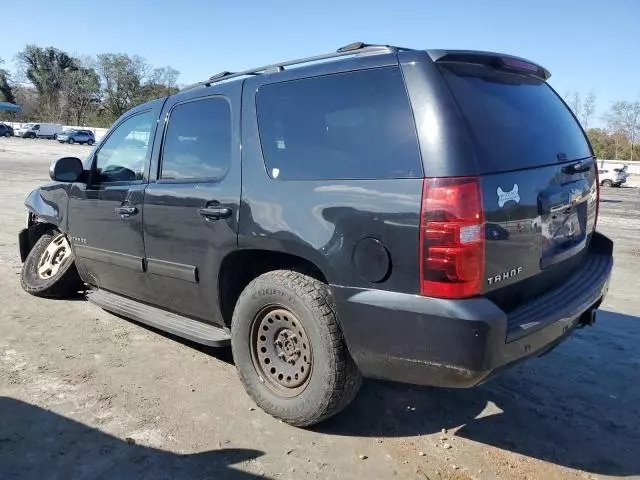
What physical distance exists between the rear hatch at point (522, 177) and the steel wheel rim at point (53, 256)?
4.30 m

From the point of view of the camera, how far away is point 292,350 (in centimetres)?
316

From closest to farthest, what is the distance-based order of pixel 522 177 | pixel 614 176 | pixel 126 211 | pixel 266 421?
pixel 522 177 → pixel 266 421 → pixel 126 211 → pixel 614 176

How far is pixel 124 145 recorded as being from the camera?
4.47 m

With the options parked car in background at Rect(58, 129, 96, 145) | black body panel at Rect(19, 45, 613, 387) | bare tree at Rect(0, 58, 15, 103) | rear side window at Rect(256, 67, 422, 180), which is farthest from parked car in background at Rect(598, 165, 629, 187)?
bare tree at Rect(0, 58, 15, 103)

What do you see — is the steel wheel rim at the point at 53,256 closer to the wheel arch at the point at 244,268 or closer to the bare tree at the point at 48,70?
the wheel arch at the point at 244,268

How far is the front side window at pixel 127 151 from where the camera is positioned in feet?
13.8

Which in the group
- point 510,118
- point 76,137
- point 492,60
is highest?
point 492,60

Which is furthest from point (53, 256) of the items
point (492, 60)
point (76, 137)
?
point (76, 137)

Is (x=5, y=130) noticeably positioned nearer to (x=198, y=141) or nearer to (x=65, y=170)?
(x=65, y=170)

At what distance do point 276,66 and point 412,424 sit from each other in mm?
2337

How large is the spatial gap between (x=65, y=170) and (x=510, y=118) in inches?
138

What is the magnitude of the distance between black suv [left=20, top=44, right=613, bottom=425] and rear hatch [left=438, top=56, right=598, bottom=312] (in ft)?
0.04

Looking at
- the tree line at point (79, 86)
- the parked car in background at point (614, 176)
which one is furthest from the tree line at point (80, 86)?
the parked car in background at point (614, 176)

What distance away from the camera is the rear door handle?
3.34 m
